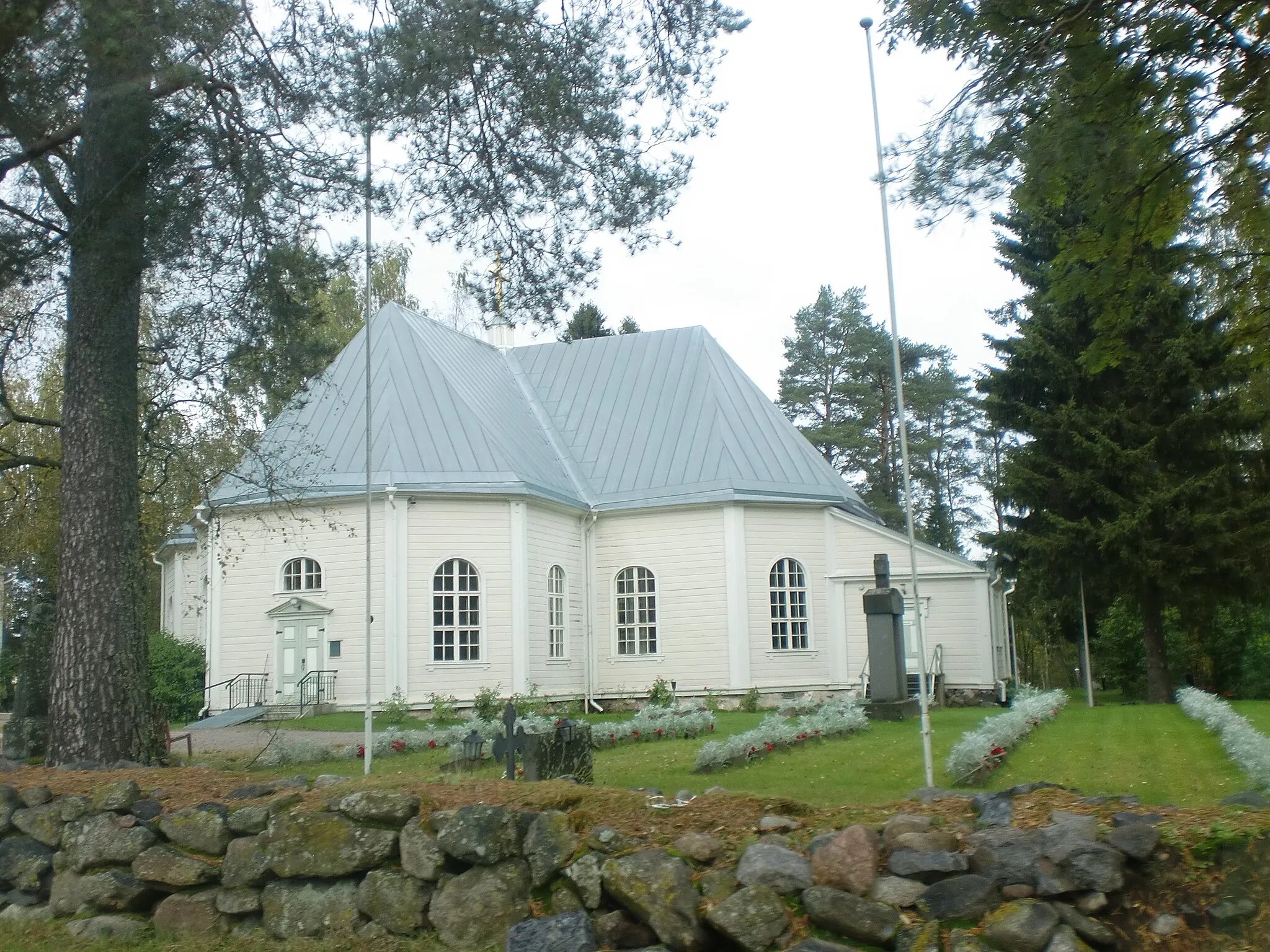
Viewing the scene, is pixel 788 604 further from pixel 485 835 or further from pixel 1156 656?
pixel 485 835

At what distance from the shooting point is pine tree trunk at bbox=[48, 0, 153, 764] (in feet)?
29.5

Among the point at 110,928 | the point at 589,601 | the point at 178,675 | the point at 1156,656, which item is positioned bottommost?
the point at 110,928

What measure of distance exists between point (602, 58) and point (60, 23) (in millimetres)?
4495

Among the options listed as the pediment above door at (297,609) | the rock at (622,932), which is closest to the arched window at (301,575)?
the pediment above door at (297,609)

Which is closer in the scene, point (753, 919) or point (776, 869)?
point (753, 919)

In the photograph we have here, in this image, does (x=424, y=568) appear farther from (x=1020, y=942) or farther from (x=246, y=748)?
(x=1020, y=942)

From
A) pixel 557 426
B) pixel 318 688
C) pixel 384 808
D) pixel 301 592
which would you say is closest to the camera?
pixel 384 808

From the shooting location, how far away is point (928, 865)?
453 cm

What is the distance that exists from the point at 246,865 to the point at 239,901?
192 millimetres

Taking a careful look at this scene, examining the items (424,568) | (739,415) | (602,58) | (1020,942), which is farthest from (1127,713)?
(1020,942)

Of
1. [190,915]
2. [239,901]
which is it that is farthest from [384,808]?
[190,915]

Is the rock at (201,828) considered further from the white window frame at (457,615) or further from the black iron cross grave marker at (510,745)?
the white window frame at (457,615)

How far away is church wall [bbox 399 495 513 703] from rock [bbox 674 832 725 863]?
16220mm

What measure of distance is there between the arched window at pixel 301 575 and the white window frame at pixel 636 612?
624cm
